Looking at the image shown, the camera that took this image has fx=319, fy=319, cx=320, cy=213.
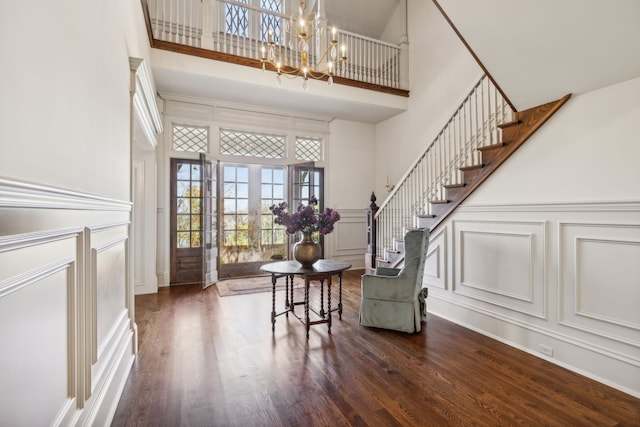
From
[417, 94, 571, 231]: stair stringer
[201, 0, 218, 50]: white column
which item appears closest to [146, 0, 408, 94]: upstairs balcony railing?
[201, 0, 218, 50]: white column

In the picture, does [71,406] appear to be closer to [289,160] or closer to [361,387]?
[361,387]

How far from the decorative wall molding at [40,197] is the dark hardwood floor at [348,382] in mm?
1356

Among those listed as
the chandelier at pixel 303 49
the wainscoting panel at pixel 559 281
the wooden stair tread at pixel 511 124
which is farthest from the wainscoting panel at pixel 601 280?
Answer: the chandelier at pixel 303 49

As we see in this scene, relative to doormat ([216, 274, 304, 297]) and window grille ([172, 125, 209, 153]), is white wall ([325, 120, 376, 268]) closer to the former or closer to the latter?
doormat ([216, 274, 304, 297])

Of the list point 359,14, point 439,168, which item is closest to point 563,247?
point 439,168

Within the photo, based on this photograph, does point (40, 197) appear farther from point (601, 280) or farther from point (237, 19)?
point (237, 19)

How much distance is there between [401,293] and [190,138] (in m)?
4.35

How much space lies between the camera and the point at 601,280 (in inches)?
94.3

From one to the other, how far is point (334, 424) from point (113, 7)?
2858 millimetres

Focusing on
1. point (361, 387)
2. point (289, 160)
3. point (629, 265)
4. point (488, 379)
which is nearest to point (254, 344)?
point (361, 387)

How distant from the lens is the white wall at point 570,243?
2.27 meters

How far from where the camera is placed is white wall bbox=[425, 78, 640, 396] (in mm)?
2268

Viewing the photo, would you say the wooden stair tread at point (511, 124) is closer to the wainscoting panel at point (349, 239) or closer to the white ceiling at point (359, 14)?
the wainscoting panel at point (349, 239)

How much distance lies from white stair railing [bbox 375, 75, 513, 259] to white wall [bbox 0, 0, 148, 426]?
3319 millimetres
